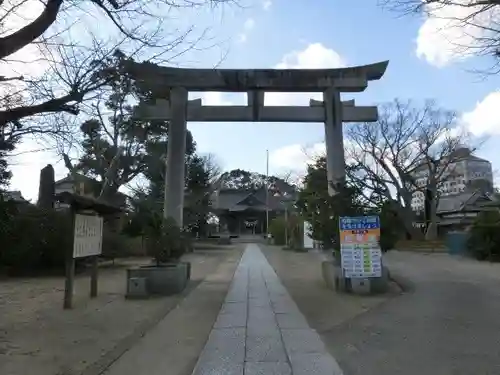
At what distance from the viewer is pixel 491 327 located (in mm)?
7598

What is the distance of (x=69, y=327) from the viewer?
8078 mm

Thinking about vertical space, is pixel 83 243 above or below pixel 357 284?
above

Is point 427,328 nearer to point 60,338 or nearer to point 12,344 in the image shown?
point 60,338

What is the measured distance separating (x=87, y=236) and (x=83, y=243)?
350 millimetres

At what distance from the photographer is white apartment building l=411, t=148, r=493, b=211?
4294 cm

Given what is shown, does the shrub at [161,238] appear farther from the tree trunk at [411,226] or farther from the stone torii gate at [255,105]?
the tree trunk at [411,226]

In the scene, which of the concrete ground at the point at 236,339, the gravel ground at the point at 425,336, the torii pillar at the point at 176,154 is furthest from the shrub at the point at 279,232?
the gravel ground at the point at 425,336

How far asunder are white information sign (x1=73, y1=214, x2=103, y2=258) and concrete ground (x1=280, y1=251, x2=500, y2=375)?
15.6 ft

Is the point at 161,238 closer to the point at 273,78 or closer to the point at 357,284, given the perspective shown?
the point at 357,284

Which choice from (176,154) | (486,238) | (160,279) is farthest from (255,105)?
(486,238)

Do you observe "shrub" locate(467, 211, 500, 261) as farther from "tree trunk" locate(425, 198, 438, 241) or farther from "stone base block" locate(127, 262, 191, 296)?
"tree trunk" locate(425, 198, 438, 241)

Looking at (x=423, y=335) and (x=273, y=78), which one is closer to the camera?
(x=423, y=335)

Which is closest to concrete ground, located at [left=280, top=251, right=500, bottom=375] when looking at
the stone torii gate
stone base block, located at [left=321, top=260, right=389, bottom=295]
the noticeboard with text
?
stone base block, located at [left=321, top=260, right=389, bottom=295]

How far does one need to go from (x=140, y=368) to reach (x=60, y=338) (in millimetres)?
2179
